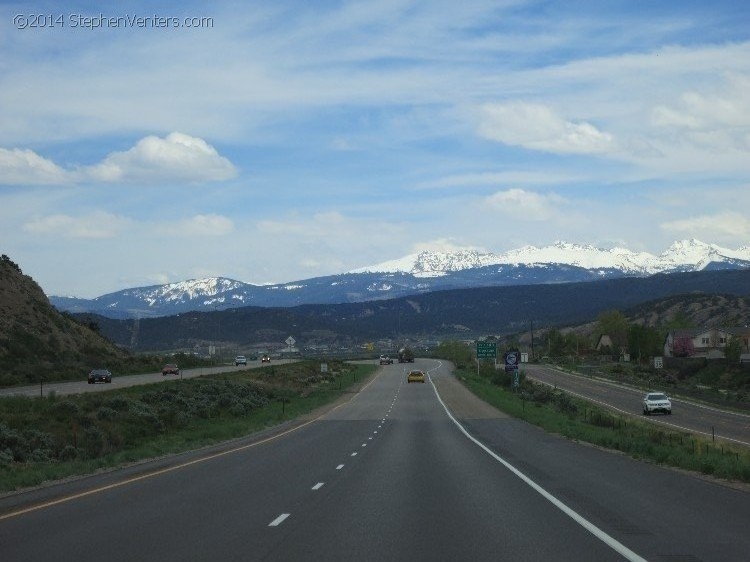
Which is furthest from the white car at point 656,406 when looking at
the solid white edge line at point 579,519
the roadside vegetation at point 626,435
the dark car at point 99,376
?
the solid white edge line at point 579,519

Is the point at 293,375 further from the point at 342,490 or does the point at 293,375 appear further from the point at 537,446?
the point at 342,490

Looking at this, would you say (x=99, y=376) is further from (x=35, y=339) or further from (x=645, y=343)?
(x=645, y=343)

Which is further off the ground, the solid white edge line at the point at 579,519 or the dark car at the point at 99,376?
the dark car at the point at 99,376

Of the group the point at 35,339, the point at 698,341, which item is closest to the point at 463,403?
the point at 35,339

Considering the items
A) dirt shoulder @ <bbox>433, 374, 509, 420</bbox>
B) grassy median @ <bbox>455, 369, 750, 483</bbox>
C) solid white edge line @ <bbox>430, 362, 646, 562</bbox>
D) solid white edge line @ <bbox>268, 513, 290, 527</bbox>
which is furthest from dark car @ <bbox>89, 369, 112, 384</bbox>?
solid white edge line @ <bbox>268, 513, 290, 527</bbox>

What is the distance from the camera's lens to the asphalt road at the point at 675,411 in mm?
56875

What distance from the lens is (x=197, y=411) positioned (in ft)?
185

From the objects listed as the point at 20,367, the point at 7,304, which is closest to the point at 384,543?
the point at 20,367

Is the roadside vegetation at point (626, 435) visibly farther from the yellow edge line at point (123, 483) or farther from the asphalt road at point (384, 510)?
the yellow edge line at point (123, 483)

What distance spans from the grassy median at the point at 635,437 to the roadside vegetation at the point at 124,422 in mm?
12932

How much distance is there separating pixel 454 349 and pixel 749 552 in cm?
18652

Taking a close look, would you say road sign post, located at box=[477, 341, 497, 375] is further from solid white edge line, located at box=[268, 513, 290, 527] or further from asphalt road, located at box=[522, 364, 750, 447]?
solid white edge line, located at box=[268, 513, 290, 527]

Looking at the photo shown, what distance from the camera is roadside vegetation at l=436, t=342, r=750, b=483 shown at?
24.9 m

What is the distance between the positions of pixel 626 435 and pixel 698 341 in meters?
142
